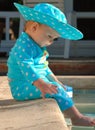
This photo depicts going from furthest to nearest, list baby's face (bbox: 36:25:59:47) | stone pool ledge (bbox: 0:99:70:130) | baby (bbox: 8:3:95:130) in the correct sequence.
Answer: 1. baby's face (bbox: 36:25:59:47)
2. baby (bbox: 8:3:95:130)
3. stone pool ledge (bbox: 0:99:70:130)

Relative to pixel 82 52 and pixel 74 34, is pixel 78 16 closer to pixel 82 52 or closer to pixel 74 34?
pixel 82 52

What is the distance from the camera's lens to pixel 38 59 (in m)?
3.59

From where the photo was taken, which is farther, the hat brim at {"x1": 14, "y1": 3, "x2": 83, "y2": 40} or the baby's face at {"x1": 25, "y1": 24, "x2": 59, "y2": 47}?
the baby's face at {"x1": 25, "y1": 24, "x2": 59, "y2": 47}

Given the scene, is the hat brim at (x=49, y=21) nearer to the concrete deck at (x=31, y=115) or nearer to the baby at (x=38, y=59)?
the baby at (x=38, y=59)

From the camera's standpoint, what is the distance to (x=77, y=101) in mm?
6508

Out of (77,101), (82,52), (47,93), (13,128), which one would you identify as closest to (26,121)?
(13,128)

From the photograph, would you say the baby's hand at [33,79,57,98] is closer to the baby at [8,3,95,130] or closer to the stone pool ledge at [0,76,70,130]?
the baby at [8,3,95,130]

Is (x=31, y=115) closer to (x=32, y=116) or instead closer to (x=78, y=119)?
(x=32, y=116)

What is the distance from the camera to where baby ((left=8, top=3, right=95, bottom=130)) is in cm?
335

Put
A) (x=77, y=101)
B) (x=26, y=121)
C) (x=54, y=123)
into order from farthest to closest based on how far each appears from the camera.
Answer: (x=77, y=101) < (x=26, y=121) < (x=54, y=123)

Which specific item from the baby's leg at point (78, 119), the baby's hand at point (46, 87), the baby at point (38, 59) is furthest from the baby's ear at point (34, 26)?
the baby's leg at point (78, 119)

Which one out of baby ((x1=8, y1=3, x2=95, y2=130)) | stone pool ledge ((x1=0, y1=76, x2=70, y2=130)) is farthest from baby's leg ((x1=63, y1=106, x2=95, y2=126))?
stone pool ledge ((x1=0, y1=76, x2=70, y2=130))

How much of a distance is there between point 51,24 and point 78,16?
8.11 metres

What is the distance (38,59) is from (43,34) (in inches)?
7.7
